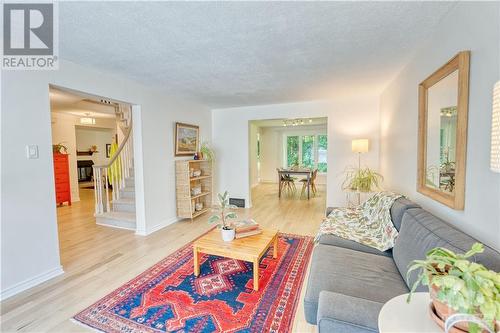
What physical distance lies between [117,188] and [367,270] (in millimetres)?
4585

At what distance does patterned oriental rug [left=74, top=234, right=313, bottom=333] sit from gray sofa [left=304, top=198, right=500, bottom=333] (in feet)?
1.58

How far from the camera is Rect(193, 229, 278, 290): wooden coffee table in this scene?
6.88 ft

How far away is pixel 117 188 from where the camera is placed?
4.63m

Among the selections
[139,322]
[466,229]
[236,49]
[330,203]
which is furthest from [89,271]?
[330,203]

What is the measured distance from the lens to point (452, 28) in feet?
5.66

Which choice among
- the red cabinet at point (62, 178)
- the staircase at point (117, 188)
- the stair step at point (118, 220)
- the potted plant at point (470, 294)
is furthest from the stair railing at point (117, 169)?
the potted plant at point (470, 294)

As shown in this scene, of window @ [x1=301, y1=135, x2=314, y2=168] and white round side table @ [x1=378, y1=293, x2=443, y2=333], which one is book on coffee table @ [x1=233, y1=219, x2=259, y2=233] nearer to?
white round side table @ [x1=378, y1=293, x2=443, y2=333]

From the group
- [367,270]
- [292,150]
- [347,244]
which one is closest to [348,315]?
[367,270]

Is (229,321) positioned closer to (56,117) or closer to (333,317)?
(333,317)

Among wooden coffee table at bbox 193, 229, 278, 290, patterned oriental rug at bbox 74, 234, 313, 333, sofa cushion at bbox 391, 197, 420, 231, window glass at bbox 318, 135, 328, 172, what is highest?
window glass at bbox 318, 135, 328, 172

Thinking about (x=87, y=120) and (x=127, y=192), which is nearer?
(x=127, y=192)

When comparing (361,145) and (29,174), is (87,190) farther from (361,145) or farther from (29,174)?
(361,145)

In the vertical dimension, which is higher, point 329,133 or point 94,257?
point 329,133

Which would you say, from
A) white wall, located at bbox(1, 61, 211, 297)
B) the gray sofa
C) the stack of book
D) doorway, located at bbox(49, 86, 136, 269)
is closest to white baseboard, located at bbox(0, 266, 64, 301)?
white wall, located at bbox(1, 61, 211, 297)
